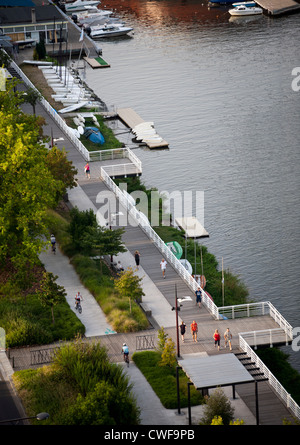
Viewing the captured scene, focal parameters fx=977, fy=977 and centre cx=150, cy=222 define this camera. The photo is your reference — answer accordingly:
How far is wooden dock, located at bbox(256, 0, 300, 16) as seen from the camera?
485 feet

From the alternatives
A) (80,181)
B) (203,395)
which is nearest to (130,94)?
(80,181)

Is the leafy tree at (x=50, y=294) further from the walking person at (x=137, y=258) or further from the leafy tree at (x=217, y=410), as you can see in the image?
the leafy tree at (x=217, y=410)

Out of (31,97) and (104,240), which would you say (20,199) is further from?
(31,97)

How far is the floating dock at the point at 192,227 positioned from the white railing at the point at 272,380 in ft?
68.4

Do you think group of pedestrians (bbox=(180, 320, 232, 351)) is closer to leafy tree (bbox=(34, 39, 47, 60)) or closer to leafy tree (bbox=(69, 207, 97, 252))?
leafy tree (bbox=(69, 207, 97, 252))

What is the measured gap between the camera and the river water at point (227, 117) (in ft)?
251

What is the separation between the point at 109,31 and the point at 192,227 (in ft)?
238

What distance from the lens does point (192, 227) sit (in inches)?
3167

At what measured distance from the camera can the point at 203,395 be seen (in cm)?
5359

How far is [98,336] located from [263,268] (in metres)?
17.9

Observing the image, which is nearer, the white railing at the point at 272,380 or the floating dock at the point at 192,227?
the white railing at the point at 272,380

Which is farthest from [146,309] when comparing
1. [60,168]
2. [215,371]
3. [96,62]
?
[96,62]

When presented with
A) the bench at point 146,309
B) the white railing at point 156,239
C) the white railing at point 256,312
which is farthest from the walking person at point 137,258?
the white railing at point 256,312
